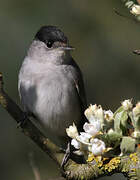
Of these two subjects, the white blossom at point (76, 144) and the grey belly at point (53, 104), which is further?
the grey belly at point (53, 104)

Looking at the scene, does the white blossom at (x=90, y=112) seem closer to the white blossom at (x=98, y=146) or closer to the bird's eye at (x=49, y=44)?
the white blossom at (x=98, y=146)

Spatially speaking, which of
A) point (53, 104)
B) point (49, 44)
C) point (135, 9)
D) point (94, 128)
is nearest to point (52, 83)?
point (53, 104)

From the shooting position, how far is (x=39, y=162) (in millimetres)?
7176

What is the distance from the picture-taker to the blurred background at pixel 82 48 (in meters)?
7.04

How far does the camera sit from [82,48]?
7.46 meters

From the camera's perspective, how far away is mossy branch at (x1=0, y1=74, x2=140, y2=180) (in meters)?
2.51

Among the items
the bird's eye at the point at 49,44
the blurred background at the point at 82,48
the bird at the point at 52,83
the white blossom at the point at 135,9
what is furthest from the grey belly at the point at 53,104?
the white blossom at the point at 135,9

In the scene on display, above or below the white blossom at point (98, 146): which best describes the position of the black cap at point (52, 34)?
above

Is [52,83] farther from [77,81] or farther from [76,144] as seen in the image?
[76,144]

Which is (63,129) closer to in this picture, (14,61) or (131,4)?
(14,61)

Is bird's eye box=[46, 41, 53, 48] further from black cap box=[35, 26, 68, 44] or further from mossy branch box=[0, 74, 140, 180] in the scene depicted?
mossy branch box=[0, 74, 140, 180]

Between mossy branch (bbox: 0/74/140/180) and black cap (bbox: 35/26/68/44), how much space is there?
77.8 inches

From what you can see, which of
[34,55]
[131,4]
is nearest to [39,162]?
[34,55]

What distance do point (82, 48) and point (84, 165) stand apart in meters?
4.66
